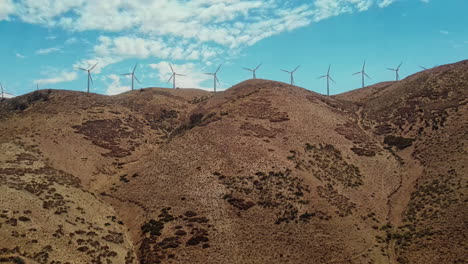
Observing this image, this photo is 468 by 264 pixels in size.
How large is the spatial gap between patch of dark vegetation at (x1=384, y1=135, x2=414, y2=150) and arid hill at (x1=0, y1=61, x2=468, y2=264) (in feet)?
1.42

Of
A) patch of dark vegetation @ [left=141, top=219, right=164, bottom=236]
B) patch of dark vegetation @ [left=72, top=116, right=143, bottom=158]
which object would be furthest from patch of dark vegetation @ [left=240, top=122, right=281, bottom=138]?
patch of dark vegetation @ [left=141, top=219, right=164, bottom=236]

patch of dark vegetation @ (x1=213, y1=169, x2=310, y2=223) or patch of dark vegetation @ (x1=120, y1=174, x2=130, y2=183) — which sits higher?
patch of dark vegetation @ (x1=120, y1=174, x2=130, y2=183)

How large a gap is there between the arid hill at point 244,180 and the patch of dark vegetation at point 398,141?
17.0 inches

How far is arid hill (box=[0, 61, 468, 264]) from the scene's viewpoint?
58438mm

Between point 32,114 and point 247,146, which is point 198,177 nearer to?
point 247,146

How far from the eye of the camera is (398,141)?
99.4m

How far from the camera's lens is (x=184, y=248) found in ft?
197

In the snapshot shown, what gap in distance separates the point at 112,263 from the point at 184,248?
1170 centimetres

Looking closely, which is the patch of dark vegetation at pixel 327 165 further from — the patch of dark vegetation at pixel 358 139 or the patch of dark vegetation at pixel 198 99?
the patch of dark vegetation at pixel 198 99

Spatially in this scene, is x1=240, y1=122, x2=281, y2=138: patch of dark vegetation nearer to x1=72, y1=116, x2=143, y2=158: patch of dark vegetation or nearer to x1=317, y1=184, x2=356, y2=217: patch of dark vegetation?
x1=317, y1=184, x2=356, y2=217: patch of dark vegetation

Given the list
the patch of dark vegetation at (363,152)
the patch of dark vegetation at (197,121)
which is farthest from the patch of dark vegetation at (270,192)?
the patch of dark vegetation at (197,121)

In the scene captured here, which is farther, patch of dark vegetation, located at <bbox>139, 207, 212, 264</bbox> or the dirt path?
the dirt path

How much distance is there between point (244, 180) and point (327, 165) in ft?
77.0

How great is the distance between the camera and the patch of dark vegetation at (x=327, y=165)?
271 feet
